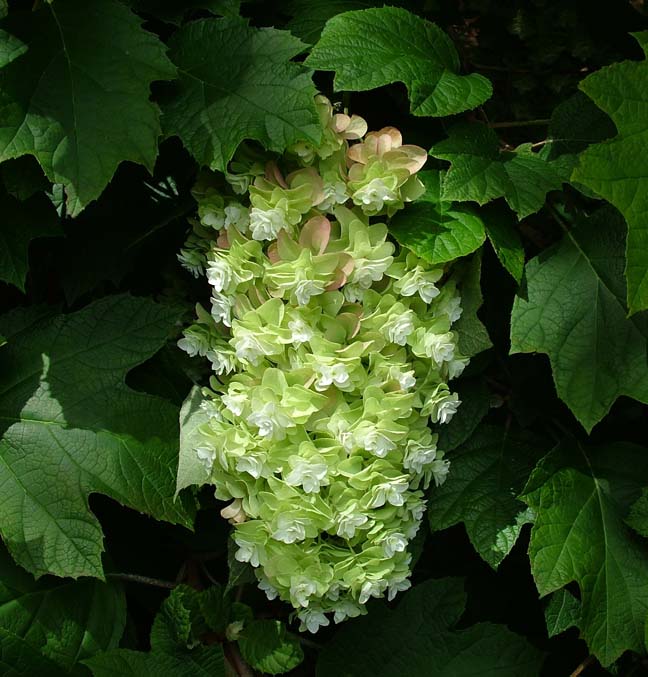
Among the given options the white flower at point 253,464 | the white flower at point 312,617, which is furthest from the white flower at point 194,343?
the white flower at point 312,617

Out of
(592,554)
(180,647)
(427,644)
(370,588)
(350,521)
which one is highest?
(350,521)

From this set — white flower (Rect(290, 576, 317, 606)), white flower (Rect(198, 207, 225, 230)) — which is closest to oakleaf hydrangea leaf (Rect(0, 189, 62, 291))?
white flower (Rect(198, 207, 225, 230))

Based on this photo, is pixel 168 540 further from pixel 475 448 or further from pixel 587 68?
pixel 587 68

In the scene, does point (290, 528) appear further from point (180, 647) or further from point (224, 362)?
point (180, 647)

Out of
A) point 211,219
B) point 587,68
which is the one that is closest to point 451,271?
point 211,219

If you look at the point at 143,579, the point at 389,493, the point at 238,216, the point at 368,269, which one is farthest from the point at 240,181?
the point at 143,579
